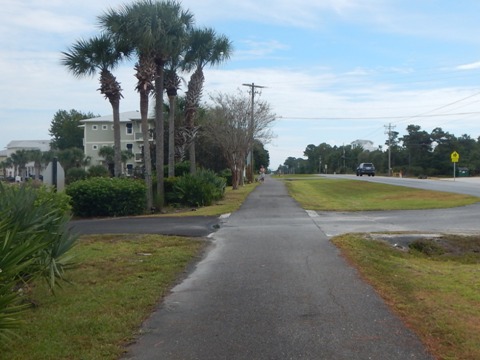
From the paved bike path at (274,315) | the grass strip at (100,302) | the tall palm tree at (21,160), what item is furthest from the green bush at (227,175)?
the tall palm tree at (21,160)

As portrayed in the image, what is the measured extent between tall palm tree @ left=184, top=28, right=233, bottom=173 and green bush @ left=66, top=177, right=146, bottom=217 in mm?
8993

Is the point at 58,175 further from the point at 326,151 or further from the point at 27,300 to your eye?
the point at 326,151

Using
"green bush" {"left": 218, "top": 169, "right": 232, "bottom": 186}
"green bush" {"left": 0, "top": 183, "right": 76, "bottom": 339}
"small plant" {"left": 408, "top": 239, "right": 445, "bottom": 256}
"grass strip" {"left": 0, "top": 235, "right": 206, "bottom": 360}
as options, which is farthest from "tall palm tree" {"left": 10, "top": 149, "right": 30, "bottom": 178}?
"green bush" {"left": 0, "top": 183, "right": 76, "bottom": 339}

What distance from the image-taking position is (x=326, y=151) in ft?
525

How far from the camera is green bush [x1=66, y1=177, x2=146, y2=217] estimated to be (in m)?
22.7

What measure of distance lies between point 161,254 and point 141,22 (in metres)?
15.4

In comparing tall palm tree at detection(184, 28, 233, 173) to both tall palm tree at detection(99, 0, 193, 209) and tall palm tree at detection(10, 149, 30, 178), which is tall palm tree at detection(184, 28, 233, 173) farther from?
tall palm tree at detection(10, 149, 30, 178)

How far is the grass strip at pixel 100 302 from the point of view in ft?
18.2

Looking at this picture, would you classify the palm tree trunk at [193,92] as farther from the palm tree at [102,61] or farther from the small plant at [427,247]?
the small plant at [427,247]

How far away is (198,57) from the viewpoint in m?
31.3

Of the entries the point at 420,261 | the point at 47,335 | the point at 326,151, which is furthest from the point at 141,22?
the point at 326,151

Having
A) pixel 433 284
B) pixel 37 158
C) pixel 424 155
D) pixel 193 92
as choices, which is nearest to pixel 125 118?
pixel 37 158

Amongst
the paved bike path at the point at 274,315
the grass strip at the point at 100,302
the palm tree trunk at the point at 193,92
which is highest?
the palm tree trunk at the point at 193,92

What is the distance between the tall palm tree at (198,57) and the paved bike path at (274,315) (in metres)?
21.1
